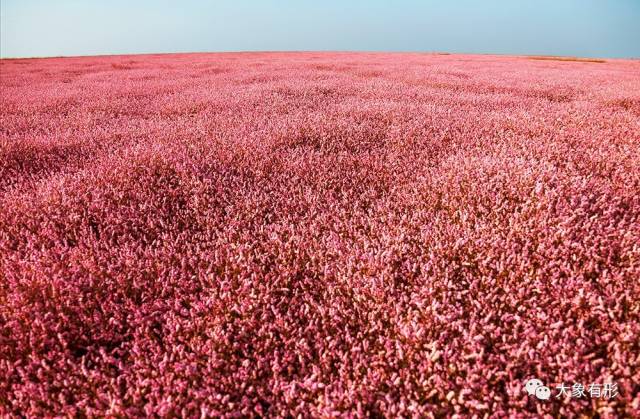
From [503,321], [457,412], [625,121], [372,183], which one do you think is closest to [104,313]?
[457,412]

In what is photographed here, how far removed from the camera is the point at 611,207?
2.69m

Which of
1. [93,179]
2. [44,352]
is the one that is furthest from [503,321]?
[93,179]

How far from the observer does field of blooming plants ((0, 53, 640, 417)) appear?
5.62ft

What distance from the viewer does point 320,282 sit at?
2441 millimetres

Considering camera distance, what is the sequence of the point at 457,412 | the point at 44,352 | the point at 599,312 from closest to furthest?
1. the point at 457,412
2. the point at 599,312
3. the point at 44,352

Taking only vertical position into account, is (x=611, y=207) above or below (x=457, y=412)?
above

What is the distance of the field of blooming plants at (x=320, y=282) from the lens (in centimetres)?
171

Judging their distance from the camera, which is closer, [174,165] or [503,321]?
[503,321]

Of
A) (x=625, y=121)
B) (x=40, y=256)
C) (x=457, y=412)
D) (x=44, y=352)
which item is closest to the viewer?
(x=457, y=412)

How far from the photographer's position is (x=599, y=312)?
1.86m

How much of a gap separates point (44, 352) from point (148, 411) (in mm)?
832

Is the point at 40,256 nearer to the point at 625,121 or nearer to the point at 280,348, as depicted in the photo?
the point at 280,348

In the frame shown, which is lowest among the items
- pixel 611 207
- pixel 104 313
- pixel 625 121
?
pixel 104 313

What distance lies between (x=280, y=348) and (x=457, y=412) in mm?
905
